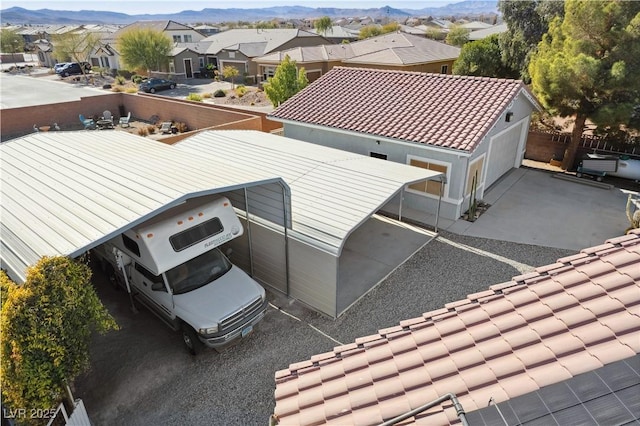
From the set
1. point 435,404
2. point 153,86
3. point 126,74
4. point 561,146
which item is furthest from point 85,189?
point 126,74

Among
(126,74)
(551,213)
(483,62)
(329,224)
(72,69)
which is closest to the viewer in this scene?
(329,224)

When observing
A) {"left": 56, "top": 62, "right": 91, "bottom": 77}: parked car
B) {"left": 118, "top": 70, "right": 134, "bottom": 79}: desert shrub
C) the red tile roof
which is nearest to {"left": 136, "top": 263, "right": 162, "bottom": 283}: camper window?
the red tile roof

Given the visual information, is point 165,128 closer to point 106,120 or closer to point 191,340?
point 106,120

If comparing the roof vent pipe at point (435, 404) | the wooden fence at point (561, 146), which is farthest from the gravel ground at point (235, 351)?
the wooden fence at point (561, 146)

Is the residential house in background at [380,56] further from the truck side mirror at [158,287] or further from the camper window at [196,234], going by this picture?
the truck side mirror at [158,287]

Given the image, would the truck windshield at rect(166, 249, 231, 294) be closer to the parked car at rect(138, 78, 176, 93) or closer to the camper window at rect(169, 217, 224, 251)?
the camper window at rect(169, 217, 224, 251)
